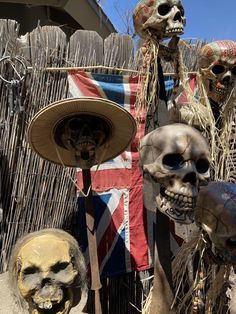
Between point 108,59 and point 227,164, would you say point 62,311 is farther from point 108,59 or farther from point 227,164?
point 108,59

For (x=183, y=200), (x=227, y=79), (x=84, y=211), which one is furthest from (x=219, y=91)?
(x=84, y=211)

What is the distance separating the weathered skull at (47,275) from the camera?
78.0 inches

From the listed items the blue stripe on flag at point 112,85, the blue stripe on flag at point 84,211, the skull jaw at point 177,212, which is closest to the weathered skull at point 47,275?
the skull jaw at point 177,212

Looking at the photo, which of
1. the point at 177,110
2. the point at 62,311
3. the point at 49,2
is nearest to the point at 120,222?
the point at 177,110

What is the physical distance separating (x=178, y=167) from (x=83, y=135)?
696 millimetres

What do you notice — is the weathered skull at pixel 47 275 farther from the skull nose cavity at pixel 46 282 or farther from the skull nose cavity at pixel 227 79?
the skull nose cavity at pixel 227 79

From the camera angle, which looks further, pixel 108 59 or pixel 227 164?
pixel 108 59

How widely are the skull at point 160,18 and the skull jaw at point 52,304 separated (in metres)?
1.40

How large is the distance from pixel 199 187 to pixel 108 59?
176 centimetres

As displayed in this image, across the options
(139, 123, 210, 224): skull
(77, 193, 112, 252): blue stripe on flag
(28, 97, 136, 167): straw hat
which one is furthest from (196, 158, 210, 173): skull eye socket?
(77, 193, 112, 252): blue stripe on flag

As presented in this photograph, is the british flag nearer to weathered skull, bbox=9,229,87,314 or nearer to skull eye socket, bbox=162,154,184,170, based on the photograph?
weathered skull, bbox=9,229,87,314

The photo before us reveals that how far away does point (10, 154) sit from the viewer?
330cm

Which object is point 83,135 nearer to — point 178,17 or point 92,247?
point 92,247

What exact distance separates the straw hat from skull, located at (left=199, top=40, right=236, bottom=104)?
0.56 metres
